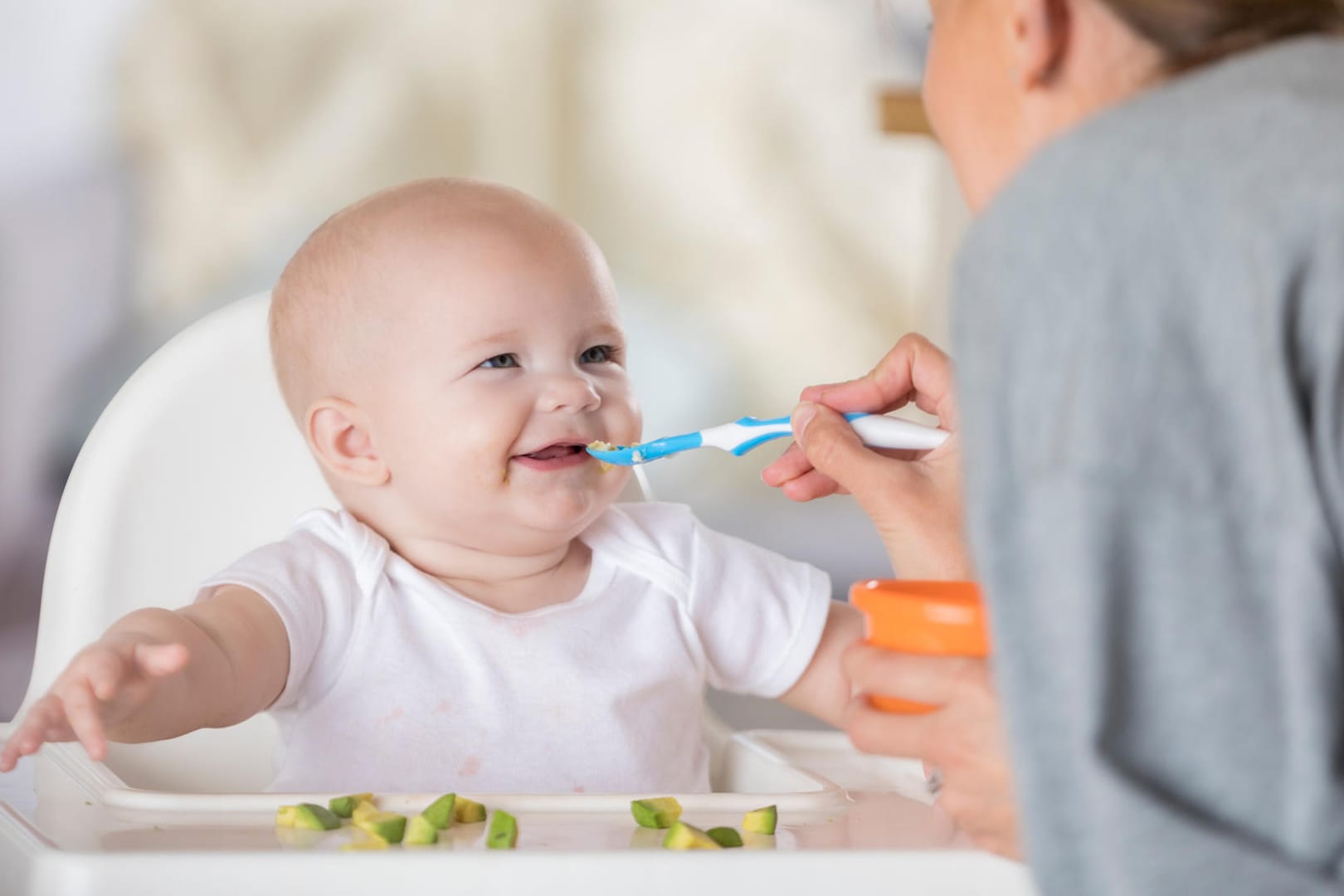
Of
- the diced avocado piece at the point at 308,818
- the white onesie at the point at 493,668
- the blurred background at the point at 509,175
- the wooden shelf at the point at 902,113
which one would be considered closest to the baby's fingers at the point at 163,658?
the diced avocado piece at the point at 308,818

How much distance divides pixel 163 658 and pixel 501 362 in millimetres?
408

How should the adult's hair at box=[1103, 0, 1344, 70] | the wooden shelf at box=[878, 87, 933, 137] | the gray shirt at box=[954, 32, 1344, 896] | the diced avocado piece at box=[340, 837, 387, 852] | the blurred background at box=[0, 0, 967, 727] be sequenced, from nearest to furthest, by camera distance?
1. the gray shirt at box=[954, 32, 1344, 896]
2. the adult's hair at box=[1103, 0, 1344, 70]
3. the diced avocado piece at box=[340, 837, 387, 852]
4. the wooden shelf at box=[878, 87, 933, 137]
5. the blurred background at box=[0, 0, 967, 727]

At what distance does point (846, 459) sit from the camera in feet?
3.43

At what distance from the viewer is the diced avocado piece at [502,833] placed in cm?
74

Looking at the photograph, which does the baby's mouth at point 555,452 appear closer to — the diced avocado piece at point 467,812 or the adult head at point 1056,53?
the diced avocado piece at point 467,812

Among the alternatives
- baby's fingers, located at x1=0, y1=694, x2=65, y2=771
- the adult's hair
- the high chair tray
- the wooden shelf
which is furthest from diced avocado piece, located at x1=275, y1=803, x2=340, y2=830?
the wooden shelf

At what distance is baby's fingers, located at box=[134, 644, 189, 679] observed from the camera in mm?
791

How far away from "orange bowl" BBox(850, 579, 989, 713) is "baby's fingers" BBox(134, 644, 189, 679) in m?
0.38

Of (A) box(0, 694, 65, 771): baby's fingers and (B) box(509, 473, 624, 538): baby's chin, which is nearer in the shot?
(A) box(0, 694, 65, 771): baby's fingers

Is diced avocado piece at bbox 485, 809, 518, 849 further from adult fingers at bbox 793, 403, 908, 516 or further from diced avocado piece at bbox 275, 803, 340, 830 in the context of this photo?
adult fingers at bbox 793, 403, 908, 516

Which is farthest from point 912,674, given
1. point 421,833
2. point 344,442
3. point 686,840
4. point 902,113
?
point 902,113

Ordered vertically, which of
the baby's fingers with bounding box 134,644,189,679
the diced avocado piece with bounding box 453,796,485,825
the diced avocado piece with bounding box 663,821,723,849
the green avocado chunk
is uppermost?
the baby's fingers with bounding box 134,644,189,679

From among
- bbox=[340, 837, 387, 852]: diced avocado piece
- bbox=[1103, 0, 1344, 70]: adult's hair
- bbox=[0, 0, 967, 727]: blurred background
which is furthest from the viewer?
bbox=[0, 0, 967, 727]: blurred background

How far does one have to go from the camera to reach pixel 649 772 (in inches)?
43.8
